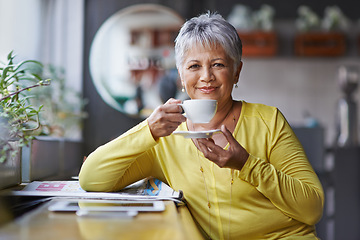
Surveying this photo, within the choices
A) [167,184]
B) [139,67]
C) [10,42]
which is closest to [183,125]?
[167,184]

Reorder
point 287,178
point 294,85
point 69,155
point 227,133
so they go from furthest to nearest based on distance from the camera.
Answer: point 294,85, point 69,155, point 287,178, point 227,133

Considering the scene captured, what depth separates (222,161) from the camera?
1.13m

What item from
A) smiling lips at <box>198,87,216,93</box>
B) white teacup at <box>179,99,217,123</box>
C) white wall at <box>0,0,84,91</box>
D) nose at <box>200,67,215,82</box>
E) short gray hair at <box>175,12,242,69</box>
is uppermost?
white wall at <box>0,0,84,91</box>

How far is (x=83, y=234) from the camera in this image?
0.75 meters

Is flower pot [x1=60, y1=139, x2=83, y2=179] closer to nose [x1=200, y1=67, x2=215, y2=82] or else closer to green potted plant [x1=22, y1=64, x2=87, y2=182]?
green potted plant [x1=22, y1=64, x2=87, y2=182]

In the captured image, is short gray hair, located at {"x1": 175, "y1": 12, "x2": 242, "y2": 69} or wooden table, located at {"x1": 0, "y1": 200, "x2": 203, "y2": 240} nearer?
wooden table, located at {"x1": 0, "y1": 200, "x2": 203, "y2": 240}

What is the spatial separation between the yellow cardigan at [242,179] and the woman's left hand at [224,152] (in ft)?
0.14

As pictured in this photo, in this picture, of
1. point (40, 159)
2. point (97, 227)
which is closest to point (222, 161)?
point (97, 227)

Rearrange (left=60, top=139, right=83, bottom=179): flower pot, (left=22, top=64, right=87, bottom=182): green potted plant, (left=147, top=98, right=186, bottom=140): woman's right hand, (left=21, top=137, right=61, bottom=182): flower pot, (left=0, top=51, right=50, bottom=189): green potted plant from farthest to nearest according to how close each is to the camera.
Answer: (left=60, top=139, right=83, bottom=179): flower pot, (left=22, top=64, right=87, bottom=182): green potted plant, (left=21, top=137, right=61, bottom=182): flower pot, (left=147, top=98, right=186, bottom=140): woman's right hand, (left=0, top=51, right=50, bottom=189): green potted plant

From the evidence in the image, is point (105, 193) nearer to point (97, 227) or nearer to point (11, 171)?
point (11, 171)

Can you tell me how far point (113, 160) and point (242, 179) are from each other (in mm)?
407


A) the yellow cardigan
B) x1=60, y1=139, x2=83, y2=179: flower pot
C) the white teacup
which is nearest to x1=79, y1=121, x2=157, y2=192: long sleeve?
the yellow cardigan

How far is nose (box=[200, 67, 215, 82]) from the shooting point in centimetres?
135

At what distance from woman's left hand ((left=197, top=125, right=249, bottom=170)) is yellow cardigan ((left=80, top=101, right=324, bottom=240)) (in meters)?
0.04
